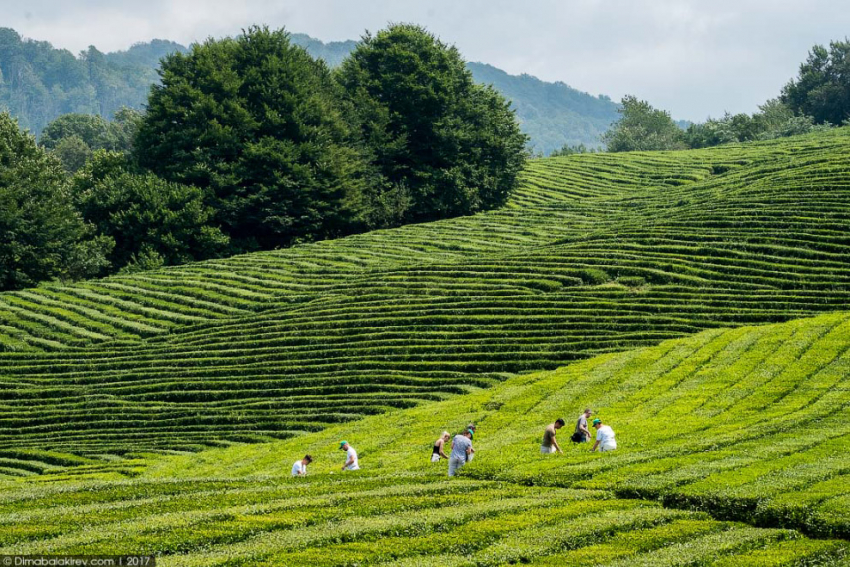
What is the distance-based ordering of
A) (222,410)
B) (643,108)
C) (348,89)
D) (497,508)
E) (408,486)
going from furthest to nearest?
(643,108) < (348,89) < (222,410) < (408,486) < (497,508)

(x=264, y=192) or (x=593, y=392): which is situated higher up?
(x=264, y=192)

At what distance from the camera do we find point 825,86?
115m

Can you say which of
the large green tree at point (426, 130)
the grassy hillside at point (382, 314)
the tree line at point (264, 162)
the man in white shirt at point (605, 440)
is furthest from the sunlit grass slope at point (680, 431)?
the large green tree at point (426, 130)

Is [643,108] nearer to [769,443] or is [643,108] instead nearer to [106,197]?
[106,197]

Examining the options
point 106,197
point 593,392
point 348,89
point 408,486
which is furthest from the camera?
point 348,89

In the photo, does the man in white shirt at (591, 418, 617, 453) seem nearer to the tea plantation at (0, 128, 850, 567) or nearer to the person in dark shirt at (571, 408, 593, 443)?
the tea plantation at (0, 128, 850, 567)

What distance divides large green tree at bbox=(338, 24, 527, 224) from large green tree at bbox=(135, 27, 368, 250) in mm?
4528

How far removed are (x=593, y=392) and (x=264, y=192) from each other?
127 ft

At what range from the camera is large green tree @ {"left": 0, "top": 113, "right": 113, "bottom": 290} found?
A: 59.5m

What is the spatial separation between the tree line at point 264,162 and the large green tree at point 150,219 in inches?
3.9

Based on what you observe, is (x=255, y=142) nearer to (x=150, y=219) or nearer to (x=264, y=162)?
(x=264, y=162)

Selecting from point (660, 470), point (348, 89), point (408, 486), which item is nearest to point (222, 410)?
point (408, 486)

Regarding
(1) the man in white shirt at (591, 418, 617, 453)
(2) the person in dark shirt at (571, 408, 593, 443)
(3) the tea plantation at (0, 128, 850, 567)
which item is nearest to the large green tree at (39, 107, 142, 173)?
(3) the tea plantation at (0, 128, 850, 567)

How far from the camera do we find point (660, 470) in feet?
70.7
